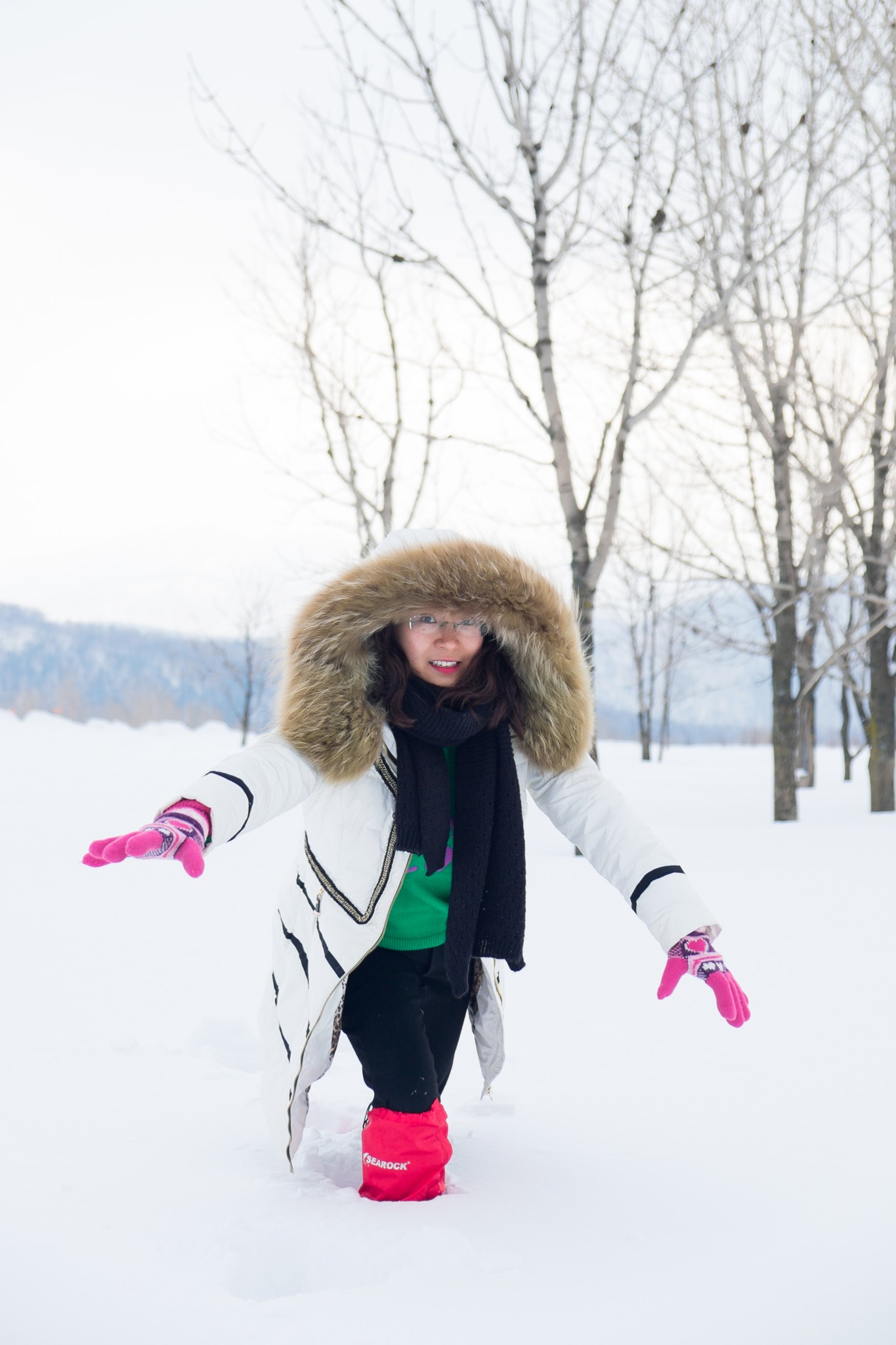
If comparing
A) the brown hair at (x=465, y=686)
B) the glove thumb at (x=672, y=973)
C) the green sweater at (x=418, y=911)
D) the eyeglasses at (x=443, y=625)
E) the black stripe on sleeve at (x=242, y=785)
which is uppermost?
the eyeglasses at (x=443, y=625)

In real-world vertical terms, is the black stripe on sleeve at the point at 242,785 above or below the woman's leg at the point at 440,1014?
above

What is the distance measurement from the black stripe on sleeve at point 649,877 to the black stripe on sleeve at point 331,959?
73cm

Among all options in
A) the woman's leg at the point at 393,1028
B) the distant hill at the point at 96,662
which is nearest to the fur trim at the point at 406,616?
the woman's leg at the point at 393,1028

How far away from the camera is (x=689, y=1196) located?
2.29 meters

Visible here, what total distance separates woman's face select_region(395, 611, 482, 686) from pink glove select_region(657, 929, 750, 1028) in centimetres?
90

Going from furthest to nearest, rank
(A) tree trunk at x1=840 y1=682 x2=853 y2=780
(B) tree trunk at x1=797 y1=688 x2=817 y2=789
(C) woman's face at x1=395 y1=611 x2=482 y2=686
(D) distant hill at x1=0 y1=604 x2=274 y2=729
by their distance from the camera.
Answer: (D) distant hill at x1=0 y1=604 x2=274 y2=729
(A) tree trunk at x1=840 y1=682 x2=853 y2=780
(B) tree trunk at x1=797 y1=688 x2=817 y2=789
(C) woman's face at x1=395 y1=611 x2=482 y2=686

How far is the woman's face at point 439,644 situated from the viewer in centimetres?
258

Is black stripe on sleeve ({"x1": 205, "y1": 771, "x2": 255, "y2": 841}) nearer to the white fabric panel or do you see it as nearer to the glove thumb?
the white fabric panel

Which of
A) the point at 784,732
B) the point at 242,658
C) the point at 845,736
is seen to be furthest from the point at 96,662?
the point at 784,732

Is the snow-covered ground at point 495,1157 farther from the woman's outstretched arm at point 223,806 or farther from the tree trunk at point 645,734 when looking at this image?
the tree trunk at point 645,734

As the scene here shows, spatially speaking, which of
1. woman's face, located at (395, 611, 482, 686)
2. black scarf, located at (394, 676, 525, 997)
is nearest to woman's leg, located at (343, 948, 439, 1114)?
black scarf, located at (394, 676, 525, 997)

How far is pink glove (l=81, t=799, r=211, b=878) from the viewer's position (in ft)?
5.94

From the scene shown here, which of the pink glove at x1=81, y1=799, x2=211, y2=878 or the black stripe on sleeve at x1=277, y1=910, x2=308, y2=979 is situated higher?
the pink glove at x1=81, y1=799, x2=211, y2=878

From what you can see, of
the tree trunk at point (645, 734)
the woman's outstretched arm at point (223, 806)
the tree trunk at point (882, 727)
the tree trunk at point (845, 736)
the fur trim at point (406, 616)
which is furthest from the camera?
the tree trunk at point (645, 734)
